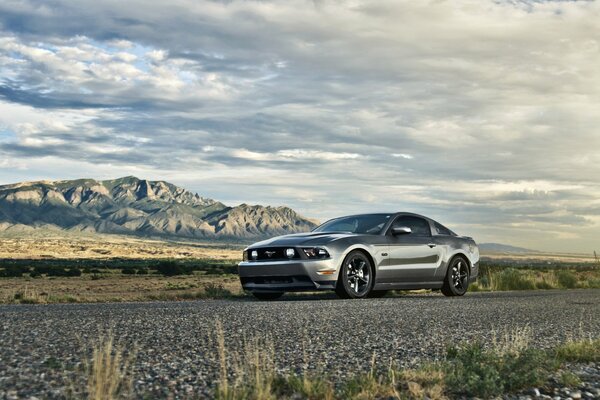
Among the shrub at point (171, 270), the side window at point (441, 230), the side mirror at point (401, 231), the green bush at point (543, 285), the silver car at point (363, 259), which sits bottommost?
the shrub at point (171, 270)

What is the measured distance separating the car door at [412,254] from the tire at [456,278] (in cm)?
51

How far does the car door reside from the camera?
13836mm

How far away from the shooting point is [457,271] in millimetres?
15344

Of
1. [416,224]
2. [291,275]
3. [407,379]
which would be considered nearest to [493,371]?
[407,379]

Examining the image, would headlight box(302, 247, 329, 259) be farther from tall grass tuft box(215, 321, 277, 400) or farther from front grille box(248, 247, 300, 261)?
tall grass tuft box(215, 321, 277, 400)

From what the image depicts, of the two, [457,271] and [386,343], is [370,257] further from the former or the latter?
[386,343]

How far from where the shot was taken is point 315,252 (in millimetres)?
12797

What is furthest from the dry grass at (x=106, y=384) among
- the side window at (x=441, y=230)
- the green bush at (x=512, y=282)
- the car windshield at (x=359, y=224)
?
the green bush at (x=512, y=282)

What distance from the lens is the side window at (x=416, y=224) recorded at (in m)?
14.6

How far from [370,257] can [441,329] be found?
16.5ft

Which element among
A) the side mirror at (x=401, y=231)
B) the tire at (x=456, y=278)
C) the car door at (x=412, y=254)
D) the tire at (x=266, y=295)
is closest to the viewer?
the side mirror at (x=401, y=231)

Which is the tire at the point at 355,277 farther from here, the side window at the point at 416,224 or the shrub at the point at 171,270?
the shrub at the point at 171,270

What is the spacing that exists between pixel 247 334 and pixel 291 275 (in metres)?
5.38

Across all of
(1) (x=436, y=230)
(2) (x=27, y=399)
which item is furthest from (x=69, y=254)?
(2) (x=27, y=399)
